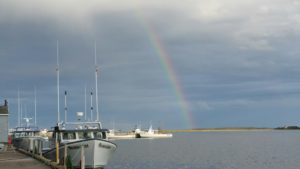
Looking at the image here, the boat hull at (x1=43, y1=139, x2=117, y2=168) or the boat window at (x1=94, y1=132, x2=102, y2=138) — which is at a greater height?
the boat window at (x1=94, y1=132, x2=102, y2=138)

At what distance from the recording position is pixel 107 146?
4225 cm

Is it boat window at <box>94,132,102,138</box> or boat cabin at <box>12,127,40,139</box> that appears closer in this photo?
boat window at <box>94,132,102,138</box>

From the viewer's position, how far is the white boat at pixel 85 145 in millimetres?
40841

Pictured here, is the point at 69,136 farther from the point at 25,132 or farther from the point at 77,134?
the point at 25,132

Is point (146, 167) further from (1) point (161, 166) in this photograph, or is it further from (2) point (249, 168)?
(2) point (249, 168)

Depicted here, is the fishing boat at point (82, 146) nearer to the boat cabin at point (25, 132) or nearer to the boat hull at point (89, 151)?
the boat hull at point (89, 151)

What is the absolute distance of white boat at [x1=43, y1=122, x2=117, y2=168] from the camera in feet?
134

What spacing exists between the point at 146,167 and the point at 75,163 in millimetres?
21978

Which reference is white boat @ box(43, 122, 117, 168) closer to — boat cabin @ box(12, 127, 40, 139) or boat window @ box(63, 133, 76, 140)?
boat window @ box(63, 133, 76, 140)

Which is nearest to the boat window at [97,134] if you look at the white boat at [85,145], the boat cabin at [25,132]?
the white boat at [85,145]

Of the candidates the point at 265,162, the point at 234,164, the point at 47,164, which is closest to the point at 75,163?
the point at 47,164

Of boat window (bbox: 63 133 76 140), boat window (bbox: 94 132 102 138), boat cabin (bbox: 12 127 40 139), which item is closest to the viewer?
boat window (bbox: 63 133 76 140)

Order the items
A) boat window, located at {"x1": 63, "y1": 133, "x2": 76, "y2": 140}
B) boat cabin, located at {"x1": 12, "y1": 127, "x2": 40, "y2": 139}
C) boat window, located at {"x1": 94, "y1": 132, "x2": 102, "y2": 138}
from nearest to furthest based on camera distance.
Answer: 1. boat window, located at {"x1": 63, "y1": 133, "x2": 76, "y2": 140}
2. boat window, located at {"x1": 94, "y1": 132, "x2": 102, "y2": 138}
3. boat cabin, located at {"x1": 12, "y1": 127, "x2": 40, "y2": 139}

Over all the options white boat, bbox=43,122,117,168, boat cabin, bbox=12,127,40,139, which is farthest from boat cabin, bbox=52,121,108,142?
boat cabin, bbox=12,127,40,139
